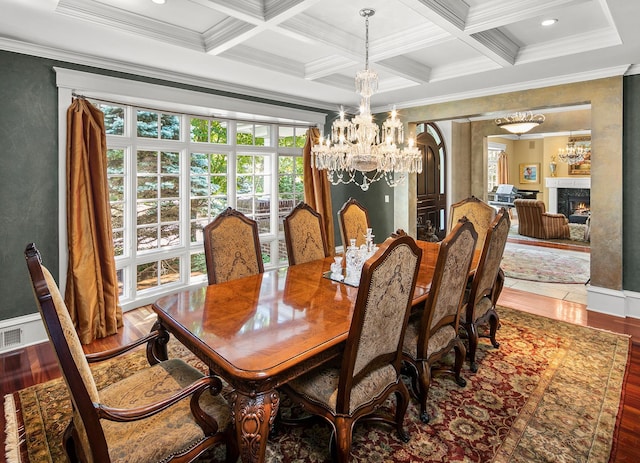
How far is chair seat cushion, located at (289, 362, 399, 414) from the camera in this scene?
5.42ft

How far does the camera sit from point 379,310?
1602 mm

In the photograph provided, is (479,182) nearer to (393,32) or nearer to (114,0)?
(393,32)

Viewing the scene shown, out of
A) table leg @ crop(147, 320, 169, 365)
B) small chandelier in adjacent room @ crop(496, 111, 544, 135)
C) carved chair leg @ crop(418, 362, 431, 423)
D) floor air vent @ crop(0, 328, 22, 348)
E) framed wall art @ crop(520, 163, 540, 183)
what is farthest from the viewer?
framed wall art @ crop(520, 163, 540, 183)

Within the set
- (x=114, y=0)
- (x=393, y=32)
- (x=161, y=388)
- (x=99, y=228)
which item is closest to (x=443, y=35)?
→ (x=393, y=32)

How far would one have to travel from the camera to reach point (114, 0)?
97.5 inches

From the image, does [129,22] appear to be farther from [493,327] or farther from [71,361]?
[493,327]

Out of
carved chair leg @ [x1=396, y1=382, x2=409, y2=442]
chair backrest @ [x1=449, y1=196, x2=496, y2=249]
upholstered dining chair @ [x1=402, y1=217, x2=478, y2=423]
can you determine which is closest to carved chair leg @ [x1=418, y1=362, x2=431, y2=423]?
upholstered dining chair @ [x1=402, y1=217, x2=478, y2=423]

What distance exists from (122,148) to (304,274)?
249cm

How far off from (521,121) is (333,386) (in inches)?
284

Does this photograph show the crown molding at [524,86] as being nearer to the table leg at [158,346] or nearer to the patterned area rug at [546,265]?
the patterned area rug at [546,265]

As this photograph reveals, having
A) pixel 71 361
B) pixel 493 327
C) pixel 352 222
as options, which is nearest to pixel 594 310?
pixel 493 327

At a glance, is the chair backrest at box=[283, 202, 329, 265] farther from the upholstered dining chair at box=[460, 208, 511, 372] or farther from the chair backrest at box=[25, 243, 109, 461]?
the chair backrest at box=[25, 243, 109, 461]

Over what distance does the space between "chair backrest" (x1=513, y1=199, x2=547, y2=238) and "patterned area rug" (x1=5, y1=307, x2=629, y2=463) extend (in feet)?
19.5

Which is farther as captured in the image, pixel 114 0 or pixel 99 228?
pixel 99 228
